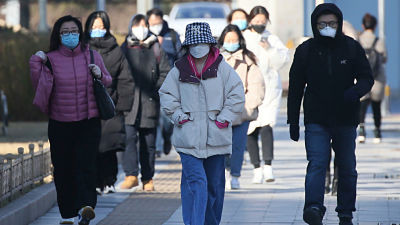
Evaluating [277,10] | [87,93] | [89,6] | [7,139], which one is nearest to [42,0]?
[277,10]

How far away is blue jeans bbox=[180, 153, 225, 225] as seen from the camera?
8859 millimetres

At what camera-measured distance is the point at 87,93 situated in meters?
10.0

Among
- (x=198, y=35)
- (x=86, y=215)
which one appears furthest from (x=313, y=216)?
(x=86, y=215)

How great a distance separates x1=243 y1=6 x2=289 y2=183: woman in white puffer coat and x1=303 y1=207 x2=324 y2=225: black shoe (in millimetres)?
3756

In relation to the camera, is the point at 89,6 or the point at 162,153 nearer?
the point at 162,153

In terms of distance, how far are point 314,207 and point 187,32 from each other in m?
1.74

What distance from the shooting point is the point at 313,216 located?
30.8 feet

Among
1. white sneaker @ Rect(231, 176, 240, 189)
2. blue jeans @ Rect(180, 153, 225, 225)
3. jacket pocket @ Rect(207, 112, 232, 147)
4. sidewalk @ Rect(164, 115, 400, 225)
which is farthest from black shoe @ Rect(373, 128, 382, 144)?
jacket pocket @ Rect(207, 112, 232, 147)

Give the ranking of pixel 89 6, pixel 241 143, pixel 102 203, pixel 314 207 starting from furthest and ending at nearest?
pixel 89 6, pixel 241 143, pixel 102 203, pixel 314 207

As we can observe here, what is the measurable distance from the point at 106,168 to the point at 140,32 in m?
1.54

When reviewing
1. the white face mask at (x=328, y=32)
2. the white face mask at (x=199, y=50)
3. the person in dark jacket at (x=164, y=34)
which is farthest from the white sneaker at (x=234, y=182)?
the white face mask at (x=199, y=50)

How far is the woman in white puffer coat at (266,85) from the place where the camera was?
13273 mm

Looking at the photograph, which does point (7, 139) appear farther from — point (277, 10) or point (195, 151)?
point (277, 10)

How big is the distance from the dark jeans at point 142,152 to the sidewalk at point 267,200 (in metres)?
0.25
